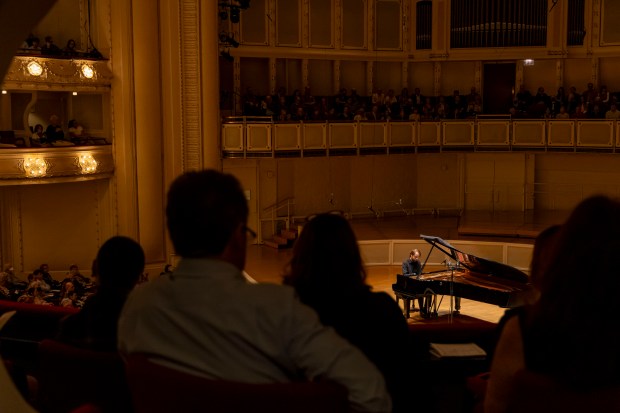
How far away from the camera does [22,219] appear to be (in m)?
18.6

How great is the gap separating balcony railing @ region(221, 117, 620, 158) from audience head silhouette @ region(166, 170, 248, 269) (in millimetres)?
18254

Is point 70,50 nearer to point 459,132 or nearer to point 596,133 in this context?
point 459,132

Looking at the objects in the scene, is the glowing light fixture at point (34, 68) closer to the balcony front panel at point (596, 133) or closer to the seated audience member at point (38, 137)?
the seated audience member at point (38, 137)

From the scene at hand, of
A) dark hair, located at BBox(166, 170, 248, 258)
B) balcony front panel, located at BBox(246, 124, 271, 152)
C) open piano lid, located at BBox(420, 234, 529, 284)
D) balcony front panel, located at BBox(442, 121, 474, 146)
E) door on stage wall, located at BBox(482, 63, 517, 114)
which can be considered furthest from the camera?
door on stage wall, located at BBox(482, 63, 517, 114)

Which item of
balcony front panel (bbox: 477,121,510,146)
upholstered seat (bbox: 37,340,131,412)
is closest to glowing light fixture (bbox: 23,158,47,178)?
balcony front panel (bbox: 477,121,510,146)

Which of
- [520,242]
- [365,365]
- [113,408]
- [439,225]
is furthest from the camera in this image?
[439,225]

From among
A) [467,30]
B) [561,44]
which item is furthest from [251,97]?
[561,44]

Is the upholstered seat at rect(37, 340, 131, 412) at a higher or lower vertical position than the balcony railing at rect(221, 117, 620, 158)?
lower

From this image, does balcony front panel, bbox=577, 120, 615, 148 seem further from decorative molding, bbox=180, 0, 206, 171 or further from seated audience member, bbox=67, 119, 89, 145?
seated audience member, bbox=67, 119, 89, 145

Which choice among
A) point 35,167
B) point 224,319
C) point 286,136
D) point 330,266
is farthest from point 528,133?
point 224,319

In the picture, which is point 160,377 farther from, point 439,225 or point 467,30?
Result: point 467,30

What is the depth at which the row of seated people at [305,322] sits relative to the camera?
2.20 metres

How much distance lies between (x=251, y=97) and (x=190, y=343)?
19.7 meters

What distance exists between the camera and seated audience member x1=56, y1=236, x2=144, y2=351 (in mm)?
3275
